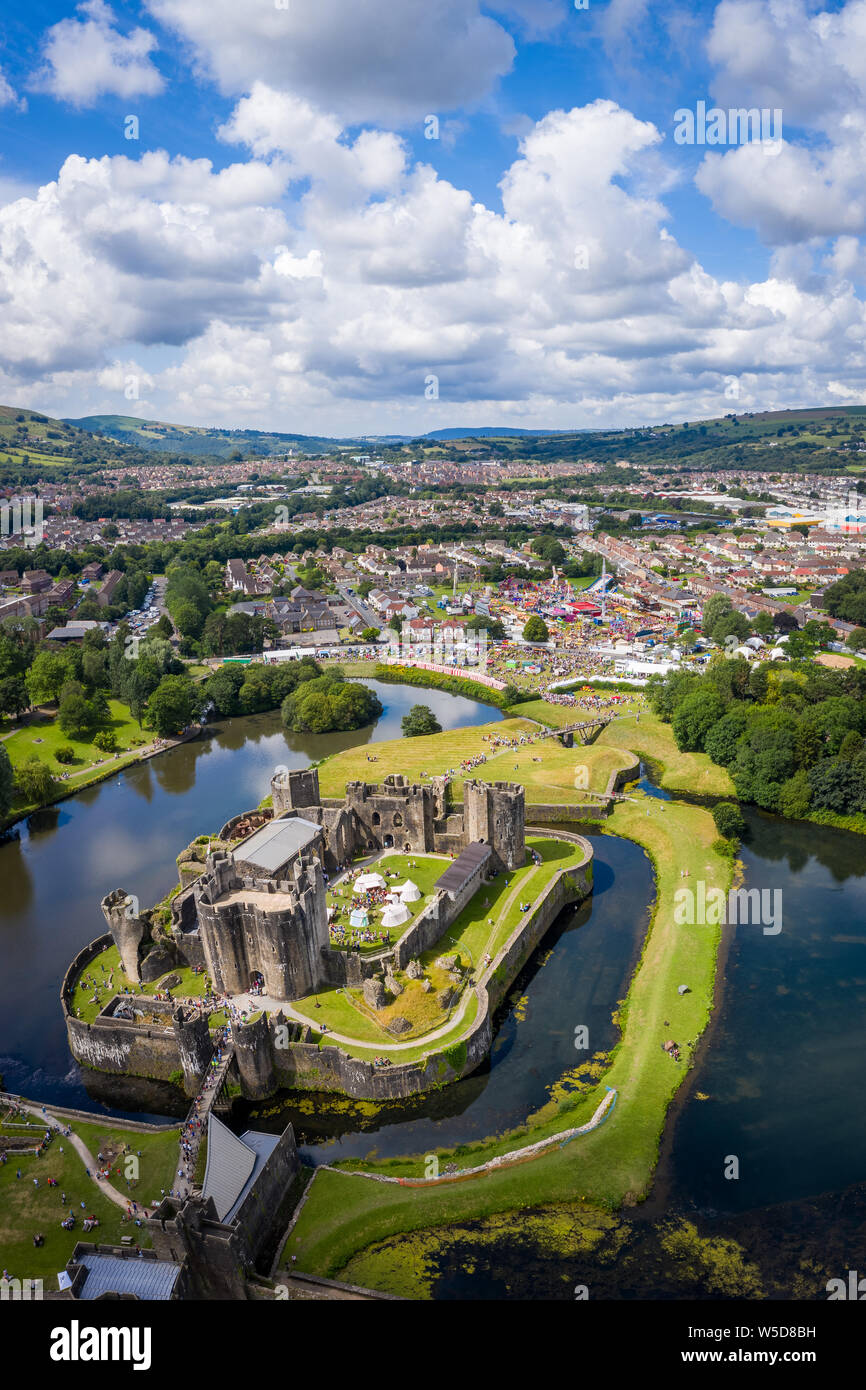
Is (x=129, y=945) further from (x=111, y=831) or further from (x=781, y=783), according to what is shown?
(x=781, y=783)

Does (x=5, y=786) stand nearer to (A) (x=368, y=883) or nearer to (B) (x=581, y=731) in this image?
(A) (x=368, y=883)

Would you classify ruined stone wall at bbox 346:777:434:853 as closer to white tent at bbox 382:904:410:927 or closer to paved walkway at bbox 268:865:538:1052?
white tent at bbox 382:904:410:927

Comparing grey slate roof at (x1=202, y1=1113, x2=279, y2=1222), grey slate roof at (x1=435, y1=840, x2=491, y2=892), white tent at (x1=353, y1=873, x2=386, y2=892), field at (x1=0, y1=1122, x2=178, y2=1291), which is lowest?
field at (x1=0, y1=1122, x2=178, y2=1291)

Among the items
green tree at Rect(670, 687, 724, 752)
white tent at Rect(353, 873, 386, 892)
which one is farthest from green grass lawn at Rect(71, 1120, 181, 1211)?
green tree at Rect(670, 687, 724, 752)

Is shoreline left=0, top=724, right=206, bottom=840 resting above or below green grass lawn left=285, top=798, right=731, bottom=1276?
above

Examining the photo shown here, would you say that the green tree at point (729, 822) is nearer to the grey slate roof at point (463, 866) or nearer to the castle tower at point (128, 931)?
the grey slate roof at point (463, 866)

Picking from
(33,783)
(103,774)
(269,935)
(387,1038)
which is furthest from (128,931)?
(103,774)
